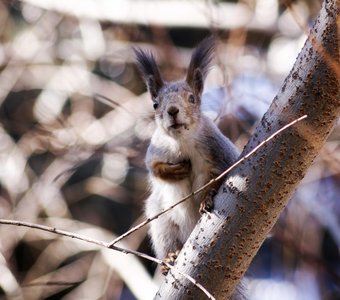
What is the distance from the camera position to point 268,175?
1680mm

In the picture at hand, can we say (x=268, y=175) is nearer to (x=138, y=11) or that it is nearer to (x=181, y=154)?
(x=181, y=154)

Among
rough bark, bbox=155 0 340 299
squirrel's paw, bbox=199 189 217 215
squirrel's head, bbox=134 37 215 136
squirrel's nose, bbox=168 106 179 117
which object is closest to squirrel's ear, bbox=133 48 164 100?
squirrel's head, bbox=134 37 215 136

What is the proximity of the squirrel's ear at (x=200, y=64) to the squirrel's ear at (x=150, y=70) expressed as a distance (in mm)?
119

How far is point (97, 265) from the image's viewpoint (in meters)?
4.14

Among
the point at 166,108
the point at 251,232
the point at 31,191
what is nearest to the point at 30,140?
the point at 31,191

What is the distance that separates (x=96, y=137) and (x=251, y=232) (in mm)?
2592

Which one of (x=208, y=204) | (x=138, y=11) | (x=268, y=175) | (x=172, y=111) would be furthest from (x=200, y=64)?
(x=138, y=11)

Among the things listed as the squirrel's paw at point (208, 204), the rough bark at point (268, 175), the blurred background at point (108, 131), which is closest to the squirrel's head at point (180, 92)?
the squirrel's paw at point (208, 204)

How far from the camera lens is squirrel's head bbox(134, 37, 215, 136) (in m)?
2.34

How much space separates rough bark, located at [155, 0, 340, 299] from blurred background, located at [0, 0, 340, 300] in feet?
5.21

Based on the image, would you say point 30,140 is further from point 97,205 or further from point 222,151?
point 222,151

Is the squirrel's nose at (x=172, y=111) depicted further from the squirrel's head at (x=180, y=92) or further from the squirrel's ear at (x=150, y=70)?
the squirrel's ear at (x=150, y=70)

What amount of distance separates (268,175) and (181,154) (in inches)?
29.3

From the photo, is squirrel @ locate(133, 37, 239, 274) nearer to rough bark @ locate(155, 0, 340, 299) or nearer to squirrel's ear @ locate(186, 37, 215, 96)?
squirrel's ear @ locate(186, 37, 215, 96)
